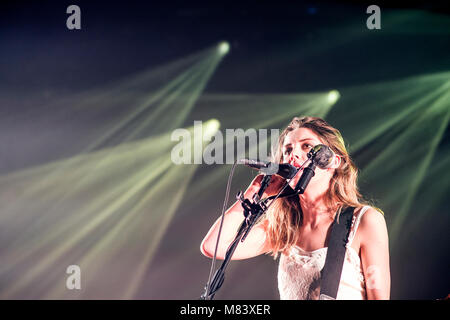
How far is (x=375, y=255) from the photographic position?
1.81 m

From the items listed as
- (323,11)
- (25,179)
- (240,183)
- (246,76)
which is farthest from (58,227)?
(323,11)

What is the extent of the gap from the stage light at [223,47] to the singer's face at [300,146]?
6.25ft

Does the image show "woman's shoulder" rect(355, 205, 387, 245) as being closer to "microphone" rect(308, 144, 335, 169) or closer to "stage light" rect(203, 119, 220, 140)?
"microphone" rect(308, 144, 335, 169)

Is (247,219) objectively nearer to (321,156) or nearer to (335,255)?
(321,156)

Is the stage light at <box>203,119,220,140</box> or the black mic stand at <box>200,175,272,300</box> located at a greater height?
the stage light at <box>203,119,220,140</box>

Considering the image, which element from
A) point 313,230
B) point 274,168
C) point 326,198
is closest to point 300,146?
point 326,198

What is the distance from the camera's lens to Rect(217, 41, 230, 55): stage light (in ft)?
12.6

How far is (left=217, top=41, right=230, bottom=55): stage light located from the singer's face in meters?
1.90

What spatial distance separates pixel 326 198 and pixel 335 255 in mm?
405

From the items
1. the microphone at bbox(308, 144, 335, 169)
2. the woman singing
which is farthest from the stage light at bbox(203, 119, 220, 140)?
the microphone at bbox(308, 144, 335, 169)

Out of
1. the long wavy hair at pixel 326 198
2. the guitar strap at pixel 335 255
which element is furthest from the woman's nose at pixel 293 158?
the guitar strap at pixel 335 255

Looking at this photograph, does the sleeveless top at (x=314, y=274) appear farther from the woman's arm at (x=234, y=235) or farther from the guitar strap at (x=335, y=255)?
the woman's arm at (x=234, y=235)

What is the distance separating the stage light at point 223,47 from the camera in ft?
12.6

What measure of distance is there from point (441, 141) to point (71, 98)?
3.86 metres
